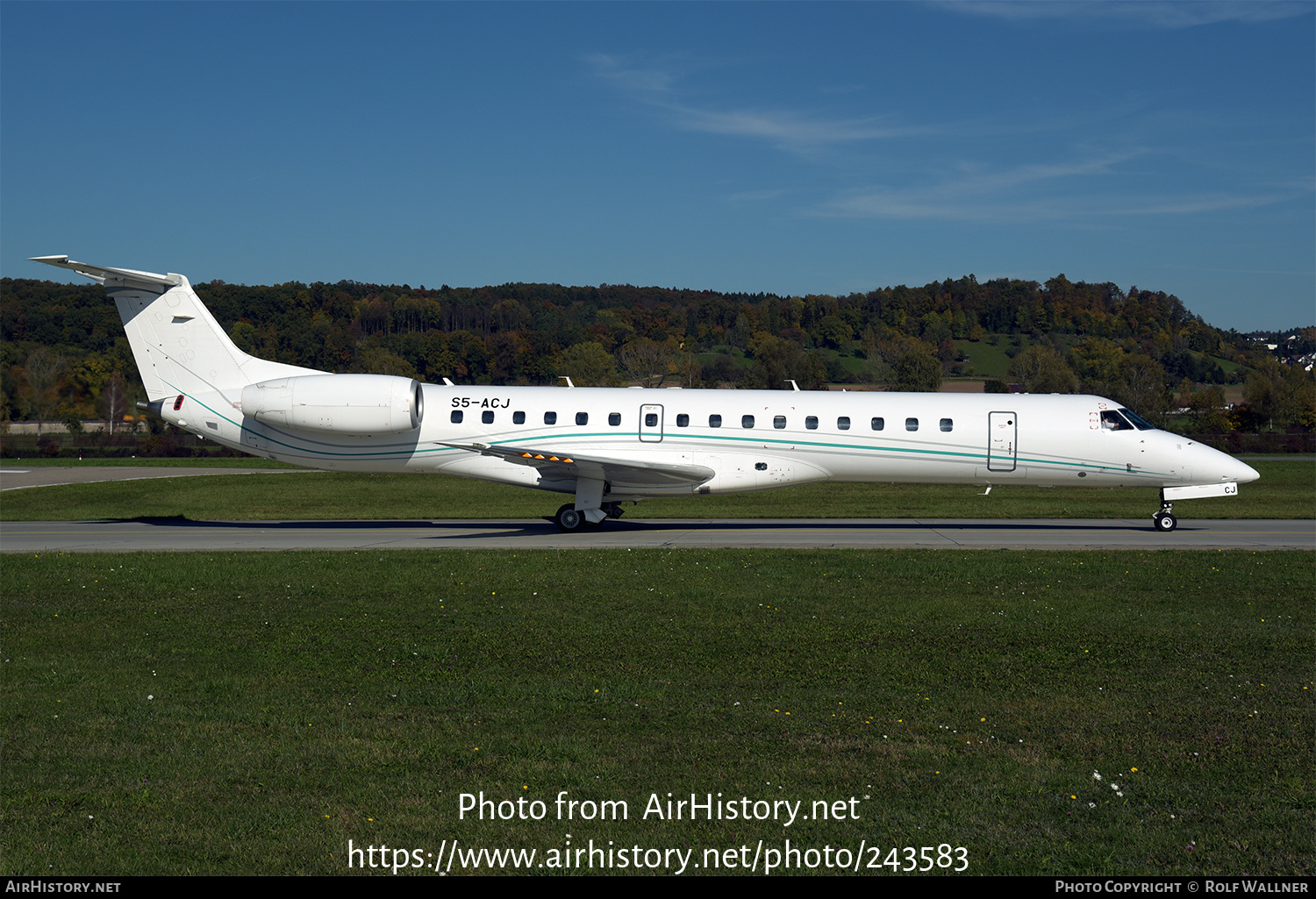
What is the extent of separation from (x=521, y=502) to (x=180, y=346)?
1355 centimetres

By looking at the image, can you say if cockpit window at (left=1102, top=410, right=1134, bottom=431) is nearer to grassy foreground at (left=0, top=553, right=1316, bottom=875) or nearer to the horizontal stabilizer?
grassy foreground at (left=0, top=553, right=1316, bottom=875)

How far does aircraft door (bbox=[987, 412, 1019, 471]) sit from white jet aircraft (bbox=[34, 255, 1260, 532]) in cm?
3

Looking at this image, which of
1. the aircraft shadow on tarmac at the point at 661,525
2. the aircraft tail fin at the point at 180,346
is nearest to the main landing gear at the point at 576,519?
the aircraft shadow on tarmac at the point at 661,525

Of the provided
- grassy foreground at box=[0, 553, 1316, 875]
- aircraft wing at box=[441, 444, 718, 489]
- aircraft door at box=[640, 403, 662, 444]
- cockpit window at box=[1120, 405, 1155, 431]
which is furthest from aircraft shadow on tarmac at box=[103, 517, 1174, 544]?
grassy foreground at box=[0, 553, 1316, 875]

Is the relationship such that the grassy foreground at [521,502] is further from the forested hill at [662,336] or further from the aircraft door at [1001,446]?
the forested hill at [662,336]

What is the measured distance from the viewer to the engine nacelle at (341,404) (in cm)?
2252

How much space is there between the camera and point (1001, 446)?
22.8m

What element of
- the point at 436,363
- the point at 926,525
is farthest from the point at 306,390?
the point at 436,363

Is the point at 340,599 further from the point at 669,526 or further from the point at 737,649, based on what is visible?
the point at 669,526

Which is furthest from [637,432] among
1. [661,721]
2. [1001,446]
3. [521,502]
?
[661,721]

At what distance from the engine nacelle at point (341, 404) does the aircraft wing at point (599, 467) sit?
4.36 ft

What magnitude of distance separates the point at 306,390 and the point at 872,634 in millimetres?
15541

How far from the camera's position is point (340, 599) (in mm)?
13898

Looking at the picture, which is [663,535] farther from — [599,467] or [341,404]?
[341,404]
